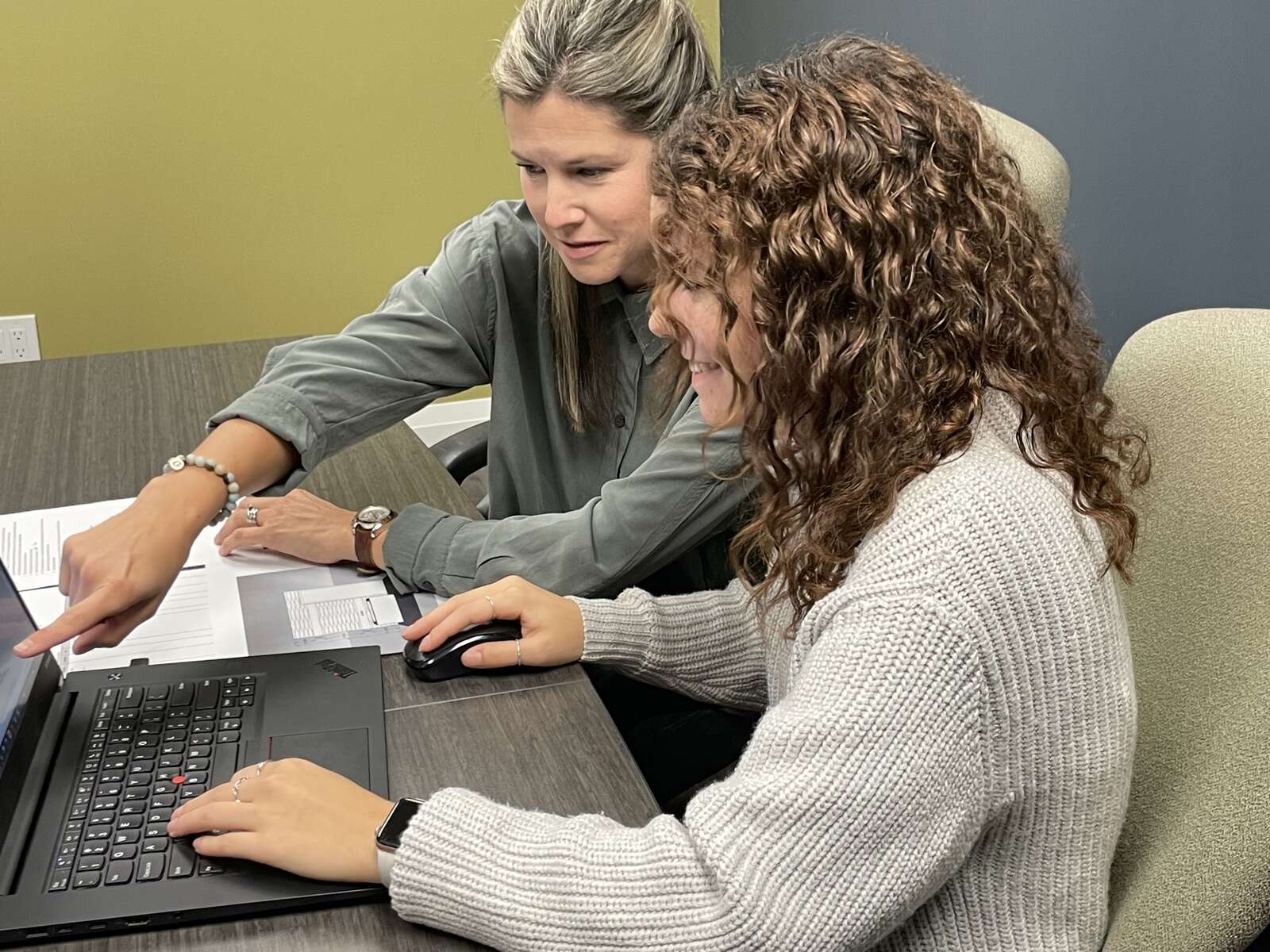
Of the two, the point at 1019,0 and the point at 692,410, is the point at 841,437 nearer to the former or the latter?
the point at 692,410

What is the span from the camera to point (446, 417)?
3.42 metres

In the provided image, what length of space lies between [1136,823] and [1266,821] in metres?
0.16

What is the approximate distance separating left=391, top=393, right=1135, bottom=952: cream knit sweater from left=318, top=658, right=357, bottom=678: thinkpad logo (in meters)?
0.25

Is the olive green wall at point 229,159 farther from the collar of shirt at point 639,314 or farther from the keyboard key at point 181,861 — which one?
the keyboard key at point 181,861

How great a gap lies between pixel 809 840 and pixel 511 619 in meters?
0.43

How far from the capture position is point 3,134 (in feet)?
9.16

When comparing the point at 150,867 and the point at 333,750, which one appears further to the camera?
the point at 333,750

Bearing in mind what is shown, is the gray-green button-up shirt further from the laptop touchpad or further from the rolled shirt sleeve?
the laptop touchpad

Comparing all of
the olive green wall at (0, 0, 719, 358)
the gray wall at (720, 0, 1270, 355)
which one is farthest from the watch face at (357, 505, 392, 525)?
the olive green wall at (0, 0, 719, 358)

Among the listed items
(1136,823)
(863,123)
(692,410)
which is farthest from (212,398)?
(1136,823)

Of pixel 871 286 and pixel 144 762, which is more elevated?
pixel 871 286

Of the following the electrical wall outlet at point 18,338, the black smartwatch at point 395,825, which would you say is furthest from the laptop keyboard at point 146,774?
the electrical wall outlet at point 18,338

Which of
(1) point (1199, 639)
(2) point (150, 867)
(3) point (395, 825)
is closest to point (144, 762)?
Result: (2) point (150, 867)

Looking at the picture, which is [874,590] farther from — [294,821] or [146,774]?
[146,774]
